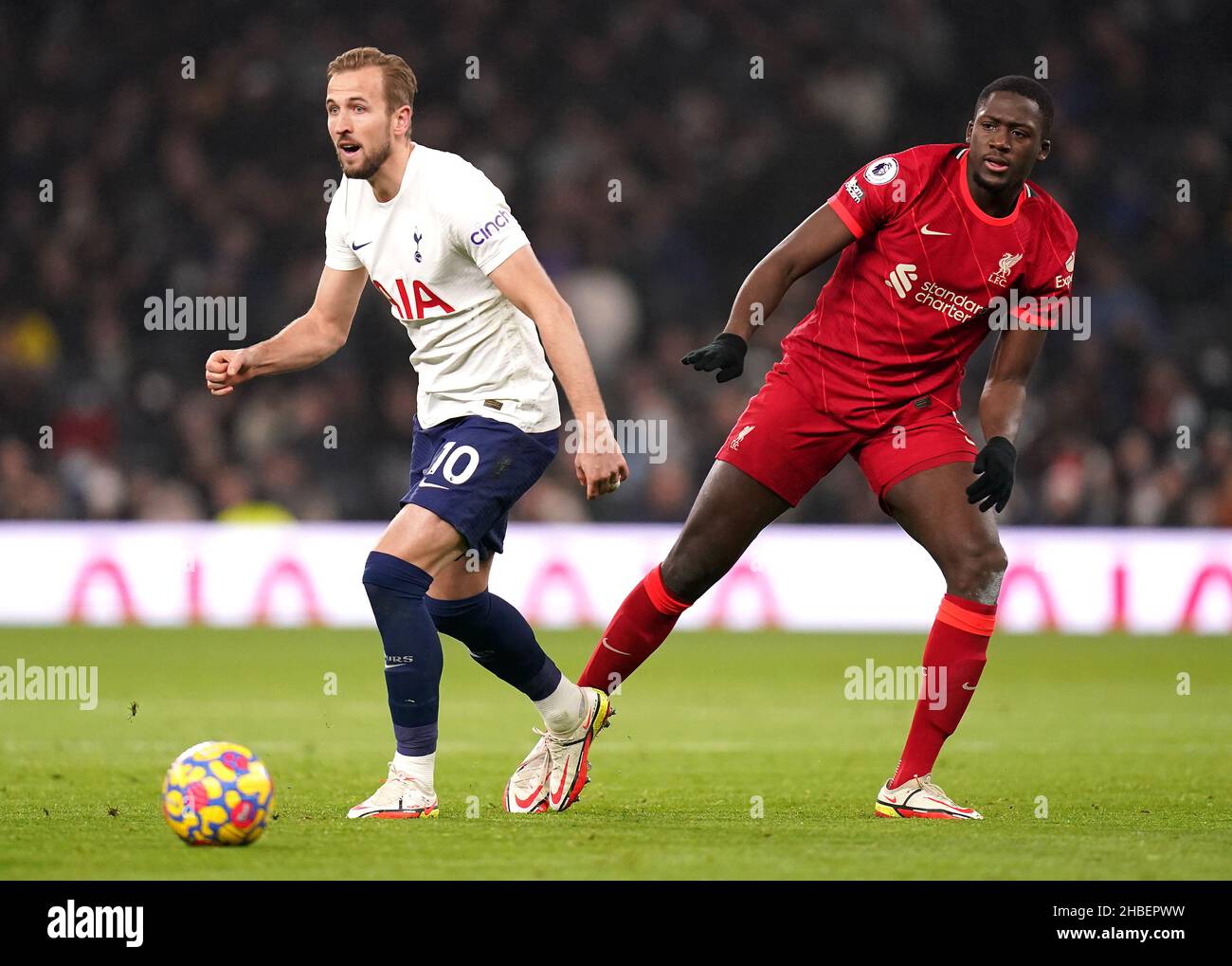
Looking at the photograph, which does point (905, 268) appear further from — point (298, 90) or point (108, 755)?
point (298, 90)

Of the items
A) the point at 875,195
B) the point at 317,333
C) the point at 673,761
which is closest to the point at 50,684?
the point at 673,761

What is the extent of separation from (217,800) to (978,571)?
2.34 m

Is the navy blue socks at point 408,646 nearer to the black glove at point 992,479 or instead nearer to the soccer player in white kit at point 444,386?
the soccer player in white kit at point 444,386

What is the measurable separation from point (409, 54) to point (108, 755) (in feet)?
37.1

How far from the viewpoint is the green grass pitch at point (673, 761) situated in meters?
4.72

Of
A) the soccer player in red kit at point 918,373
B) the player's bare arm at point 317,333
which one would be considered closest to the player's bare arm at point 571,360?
the soccer player in red kit at point 918,373

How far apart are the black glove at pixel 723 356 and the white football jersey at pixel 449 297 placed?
52cm

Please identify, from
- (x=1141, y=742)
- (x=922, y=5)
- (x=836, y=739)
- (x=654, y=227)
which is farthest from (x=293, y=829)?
(x=922, y=5)

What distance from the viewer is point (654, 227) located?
1650cm

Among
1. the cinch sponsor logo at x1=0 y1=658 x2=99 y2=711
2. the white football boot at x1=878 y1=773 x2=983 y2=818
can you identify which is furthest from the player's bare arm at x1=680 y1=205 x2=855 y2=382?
the cinch sponsor logo at x1=0 y1=658 x2=99 y2=711

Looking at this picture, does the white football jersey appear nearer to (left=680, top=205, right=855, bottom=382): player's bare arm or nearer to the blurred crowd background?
(left=680, top=205, right=855, bottom=382): player's bare arm

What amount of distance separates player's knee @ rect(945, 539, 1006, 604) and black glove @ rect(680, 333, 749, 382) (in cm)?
88

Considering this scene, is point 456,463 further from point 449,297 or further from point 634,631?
point 634,631
